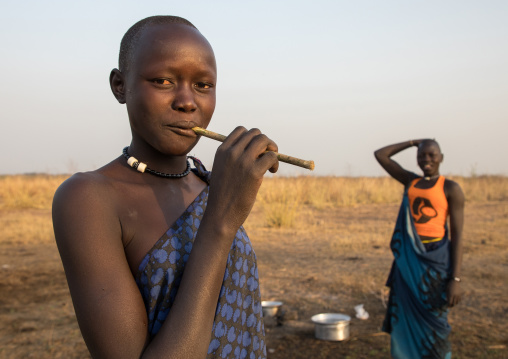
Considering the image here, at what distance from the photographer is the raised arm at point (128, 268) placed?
95 cm

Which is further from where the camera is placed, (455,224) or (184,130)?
(455,224)

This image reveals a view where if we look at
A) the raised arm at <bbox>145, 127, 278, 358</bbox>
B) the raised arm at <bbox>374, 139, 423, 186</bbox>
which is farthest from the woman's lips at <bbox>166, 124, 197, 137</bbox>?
the raised arm at <bbox>374, 139, 423, 186</bbox>

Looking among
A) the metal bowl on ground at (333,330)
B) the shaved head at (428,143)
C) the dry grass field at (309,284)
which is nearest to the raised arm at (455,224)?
the shaved head at (428,143)

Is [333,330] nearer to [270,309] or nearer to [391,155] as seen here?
[270,309]

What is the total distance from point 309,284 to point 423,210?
2670 mm

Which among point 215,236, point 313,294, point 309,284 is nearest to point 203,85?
point 215,236

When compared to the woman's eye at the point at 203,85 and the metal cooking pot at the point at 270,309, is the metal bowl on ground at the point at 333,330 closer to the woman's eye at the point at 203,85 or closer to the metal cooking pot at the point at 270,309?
the metal cooking pot at the point at 270,309

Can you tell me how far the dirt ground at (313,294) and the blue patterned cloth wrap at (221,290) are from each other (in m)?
3.26

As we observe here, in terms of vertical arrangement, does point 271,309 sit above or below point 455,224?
below

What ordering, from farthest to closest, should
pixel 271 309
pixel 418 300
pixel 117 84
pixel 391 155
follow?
1. pixel 391 155
2. pixel 271 309
3. pixel 418 300
4. pixel 117 84

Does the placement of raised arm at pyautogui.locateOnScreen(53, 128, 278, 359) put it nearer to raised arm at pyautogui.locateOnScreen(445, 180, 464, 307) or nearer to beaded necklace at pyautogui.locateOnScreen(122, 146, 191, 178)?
beaded necklace at pyautogui.locateOnScreen(122, 146, 191, 178)

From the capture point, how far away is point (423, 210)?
4.37m

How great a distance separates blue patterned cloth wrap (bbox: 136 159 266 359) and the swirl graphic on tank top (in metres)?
3.39

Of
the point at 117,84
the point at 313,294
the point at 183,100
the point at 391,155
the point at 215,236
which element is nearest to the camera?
the point at 215,236
